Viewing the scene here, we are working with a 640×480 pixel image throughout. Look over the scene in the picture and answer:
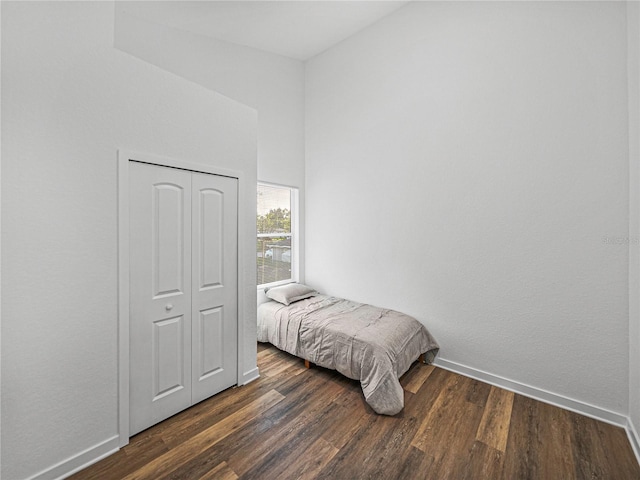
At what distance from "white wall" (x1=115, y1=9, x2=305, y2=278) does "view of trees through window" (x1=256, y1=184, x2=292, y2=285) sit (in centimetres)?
20

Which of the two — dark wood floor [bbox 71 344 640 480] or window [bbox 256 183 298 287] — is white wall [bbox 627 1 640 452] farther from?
window [bbox 256 183 298 287]

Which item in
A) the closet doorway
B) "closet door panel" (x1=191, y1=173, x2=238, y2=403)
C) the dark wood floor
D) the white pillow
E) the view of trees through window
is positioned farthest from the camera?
the view of trees through window

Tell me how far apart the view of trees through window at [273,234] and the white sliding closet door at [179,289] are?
1341mm

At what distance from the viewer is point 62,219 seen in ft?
4.93

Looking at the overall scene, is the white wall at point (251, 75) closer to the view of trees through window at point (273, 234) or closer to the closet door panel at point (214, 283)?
the view of trees through window at point (273, 234)

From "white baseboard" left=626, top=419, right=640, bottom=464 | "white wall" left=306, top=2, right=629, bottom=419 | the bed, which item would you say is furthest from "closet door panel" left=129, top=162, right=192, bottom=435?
"white baseboard" left=626, top=419, right=640, bottom=464

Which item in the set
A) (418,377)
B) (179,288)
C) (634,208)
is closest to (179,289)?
(179,288)

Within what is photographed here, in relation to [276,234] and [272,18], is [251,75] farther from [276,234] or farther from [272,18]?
[276,234]

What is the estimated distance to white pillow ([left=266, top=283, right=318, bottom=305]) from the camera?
10.8 feet

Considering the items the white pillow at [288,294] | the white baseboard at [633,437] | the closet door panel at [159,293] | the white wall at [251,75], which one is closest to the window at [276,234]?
the white wall at [251,75]

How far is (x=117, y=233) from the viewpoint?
1.71 meters

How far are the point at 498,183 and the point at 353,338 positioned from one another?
1.92m

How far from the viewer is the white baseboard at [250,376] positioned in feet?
7.96

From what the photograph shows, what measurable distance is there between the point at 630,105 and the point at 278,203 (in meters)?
3.44
